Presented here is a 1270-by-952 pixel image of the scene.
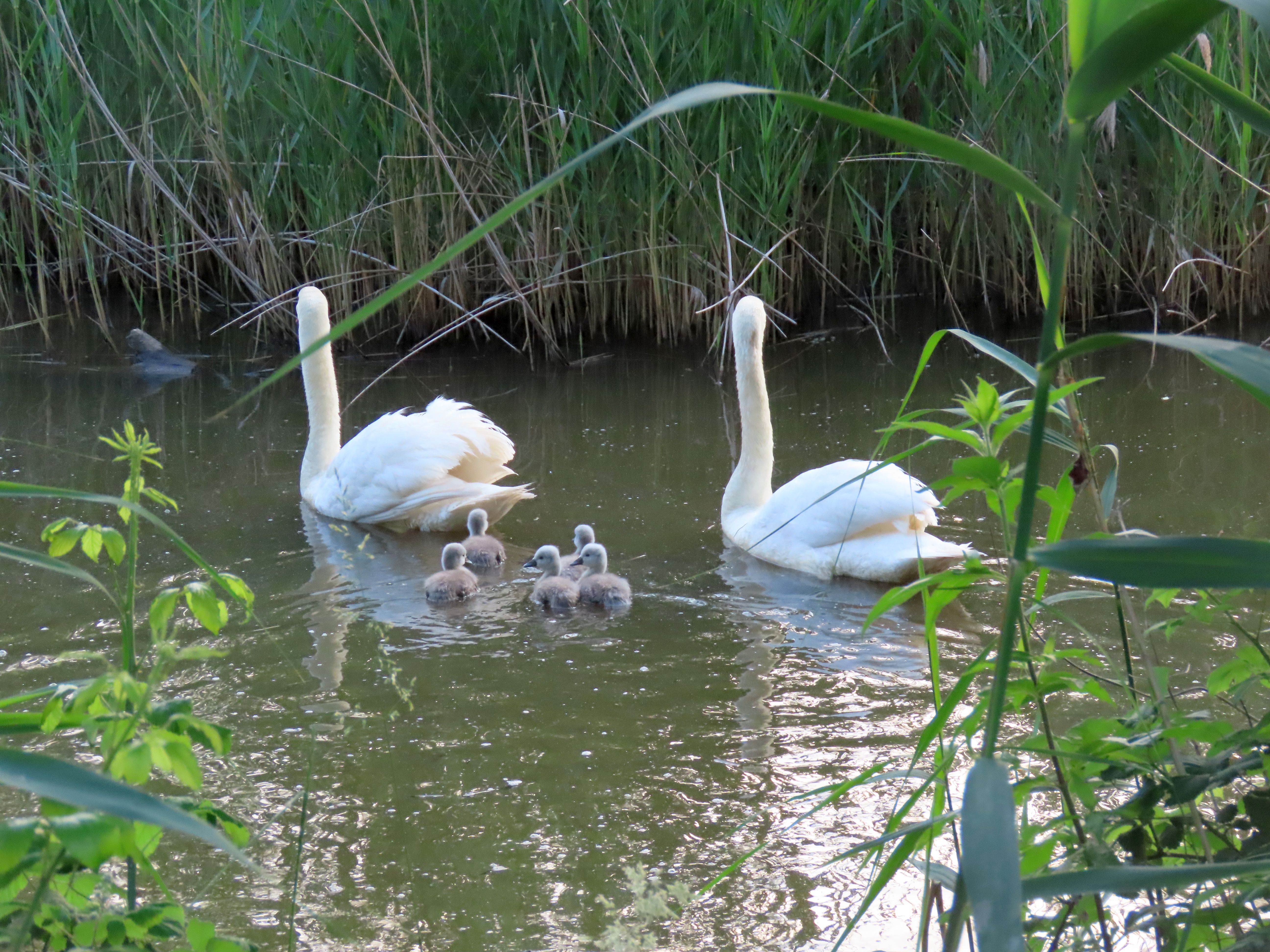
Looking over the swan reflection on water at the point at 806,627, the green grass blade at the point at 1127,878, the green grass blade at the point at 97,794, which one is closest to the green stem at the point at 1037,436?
the green grass blade at the point at 1127,878

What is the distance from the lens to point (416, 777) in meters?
3.24

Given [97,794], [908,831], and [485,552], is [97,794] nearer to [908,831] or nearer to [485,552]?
[908,831]

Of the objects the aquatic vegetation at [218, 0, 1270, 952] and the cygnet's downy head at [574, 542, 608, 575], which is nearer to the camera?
the aquatic vegetation at [218, 0, 1270, 952]

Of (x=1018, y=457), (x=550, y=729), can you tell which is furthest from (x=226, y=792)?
(x=1018, y=457)

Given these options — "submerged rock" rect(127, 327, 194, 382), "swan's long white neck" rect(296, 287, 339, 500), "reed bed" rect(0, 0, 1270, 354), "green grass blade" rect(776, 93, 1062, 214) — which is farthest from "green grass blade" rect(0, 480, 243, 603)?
"submerged rock" rect(127, 327, 194, 382)

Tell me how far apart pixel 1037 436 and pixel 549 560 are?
3.83 m

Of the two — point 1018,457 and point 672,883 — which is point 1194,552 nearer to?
point 672,883

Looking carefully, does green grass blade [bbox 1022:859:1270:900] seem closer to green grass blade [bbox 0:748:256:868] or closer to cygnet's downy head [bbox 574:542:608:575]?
green grass blade [bbox 0:748:256:868]

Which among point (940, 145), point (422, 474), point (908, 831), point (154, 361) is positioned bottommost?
point (422, 474)

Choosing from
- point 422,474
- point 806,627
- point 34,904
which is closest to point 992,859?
point 34,904

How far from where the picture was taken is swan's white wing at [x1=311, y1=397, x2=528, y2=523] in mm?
5641

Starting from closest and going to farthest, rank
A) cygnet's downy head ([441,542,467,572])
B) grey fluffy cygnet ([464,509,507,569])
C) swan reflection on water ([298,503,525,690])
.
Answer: swan reflection on water ([298,503,525,690]) < cygnet's downy head ([441,542,467,572]) < grey fluffy cygnet ([464,509,507,569])

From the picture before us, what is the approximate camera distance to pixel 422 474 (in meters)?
5.61

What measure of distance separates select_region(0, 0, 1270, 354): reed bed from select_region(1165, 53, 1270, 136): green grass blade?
5713 millimetres
